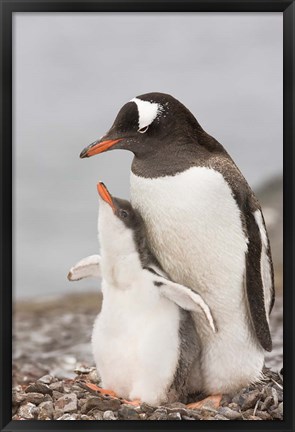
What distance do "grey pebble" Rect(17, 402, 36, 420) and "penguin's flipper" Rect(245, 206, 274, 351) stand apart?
2.07 ft

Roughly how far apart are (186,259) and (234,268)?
13cm

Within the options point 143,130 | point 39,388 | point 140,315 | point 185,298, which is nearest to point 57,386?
point 39,388

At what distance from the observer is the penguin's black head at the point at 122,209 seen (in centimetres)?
190

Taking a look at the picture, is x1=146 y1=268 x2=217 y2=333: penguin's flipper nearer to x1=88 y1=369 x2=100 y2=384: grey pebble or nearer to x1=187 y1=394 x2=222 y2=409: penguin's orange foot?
x1=187 y1=394 x2=222 y2=409: penguin's orange foot

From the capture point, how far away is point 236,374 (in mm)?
2047

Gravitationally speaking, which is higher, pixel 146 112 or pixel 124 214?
pixel 146 112

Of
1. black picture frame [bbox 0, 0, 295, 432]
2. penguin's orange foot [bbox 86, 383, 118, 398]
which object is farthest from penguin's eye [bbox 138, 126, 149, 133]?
penguin's orange foot [bbox 86, 383, 118, 398]

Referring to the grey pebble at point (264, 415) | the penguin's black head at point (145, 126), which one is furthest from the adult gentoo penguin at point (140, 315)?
the grey pebble at point (264, 415)

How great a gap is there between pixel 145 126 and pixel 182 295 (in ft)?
1.41

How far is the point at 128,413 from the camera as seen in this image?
1953mm

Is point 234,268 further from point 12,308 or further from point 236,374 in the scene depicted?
point 12,308

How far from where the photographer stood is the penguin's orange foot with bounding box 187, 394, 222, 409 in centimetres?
202

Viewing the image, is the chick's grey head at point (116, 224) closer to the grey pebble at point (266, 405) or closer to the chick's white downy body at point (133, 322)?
the chick's white downy body at point (133, 322)

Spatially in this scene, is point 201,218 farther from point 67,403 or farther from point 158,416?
point 67,403
